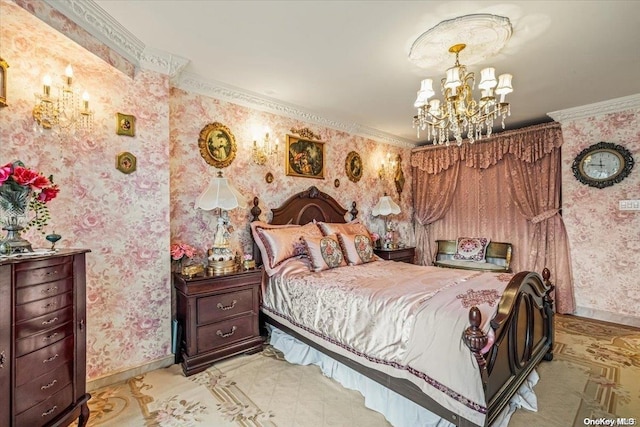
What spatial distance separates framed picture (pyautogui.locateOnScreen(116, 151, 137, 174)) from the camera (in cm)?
228

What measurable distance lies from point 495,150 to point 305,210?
3030 millimetres

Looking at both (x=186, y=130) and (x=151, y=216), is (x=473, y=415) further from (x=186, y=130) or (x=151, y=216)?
(x=186, y=130)

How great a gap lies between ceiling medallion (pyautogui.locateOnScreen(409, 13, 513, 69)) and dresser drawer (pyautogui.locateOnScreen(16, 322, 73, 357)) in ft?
9.47

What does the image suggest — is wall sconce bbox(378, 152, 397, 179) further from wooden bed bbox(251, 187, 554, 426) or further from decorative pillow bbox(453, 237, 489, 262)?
wooden bed bbox(251, 187, 554, 426)

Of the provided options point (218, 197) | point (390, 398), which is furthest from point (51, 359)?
point (390, 398)

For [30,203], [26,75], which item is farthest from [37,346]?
[26,75]

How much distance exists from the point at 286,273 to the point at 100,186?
5.45 ft

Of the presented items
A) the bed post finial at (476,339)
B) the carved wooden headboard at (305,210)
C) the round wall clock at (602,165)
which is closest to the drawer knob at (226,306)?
the carved wooden headboard at (305,210)

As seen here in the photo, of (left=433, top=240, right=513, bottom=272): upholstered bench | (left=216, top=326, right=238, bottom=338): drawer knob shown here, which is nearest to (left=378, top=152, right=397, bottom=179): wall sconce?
(left=433, top=240, right=513, bottom=272): upholstered bench

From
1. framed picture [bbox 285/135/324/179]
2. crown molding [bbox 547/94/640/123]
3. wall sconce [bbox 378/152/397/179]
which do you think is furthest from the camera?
wall sconce [bbox 378/152/397/179]

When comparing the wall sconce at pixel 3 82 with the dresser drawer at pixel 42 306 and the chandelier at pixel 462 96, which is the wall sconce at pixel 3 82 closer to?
the dresser drawer at pixel 42 306

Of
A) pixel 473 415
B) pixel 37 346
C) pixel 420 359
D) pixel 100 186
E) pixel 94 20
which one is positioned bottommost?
pixel 473 415

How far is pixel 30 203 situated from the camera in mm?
1493

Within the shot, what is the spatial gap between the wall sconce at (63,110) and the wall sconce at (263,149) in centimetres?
151
